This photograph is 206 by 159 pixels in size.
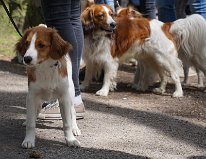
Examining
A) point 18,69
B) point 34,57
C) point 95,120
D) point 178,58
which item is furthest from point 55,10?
point 18,69

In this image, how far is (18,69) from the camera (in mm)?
6469

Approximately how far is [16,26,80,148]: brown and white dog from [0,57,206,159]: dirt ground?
15 cm

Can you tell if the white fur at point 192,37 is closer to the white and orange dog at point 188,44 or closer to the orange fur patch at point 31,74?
the white and orange dog at point 188,44

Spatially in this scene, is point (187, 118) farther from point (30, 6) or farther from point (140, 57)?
point (30, 6)

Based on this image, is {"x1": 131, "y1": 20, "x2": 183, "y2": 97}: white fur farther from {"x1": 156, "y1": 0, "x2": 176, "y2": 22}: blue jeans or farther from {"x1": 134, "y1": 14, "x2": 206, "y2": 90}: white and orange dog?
{"x1": 156, "y1": 0, "x2": 176, "y2": 22}: blue jeans

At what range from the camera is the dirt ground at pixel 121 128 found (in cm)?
313

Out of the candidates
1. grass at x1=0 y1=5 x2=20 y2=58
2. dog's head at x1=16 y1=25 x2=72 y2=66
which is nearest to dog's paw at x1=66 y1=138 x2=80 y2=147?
dog's head at x1=16 y1=25 x2=72 y2=66

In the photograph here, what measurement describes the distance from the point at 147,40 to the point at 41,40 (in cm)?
275

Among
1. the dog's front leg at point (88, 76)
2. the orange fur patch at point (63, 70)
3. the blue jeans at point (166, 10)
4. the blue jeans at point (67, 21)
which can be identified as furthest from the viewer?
the blue jeans at point (166, 10)

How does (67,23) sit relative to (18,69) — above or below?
above

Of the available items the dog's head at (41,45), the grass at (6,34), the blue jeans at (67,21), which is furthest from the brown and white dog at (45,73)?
the grass at (6,34)

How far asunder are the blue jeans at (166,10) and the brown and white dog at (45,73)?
9.87 feet

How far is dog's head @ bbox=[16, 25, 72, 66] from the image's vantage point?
9.84ft

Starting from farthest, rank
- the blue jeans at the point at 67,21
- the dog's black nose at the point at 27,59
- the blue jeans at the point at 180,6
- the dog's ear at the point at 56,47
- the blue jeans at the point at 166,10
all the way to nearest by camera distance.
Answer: the blue jeans at the point at 180,6, the blue jeans at the point at 166,10, the blue jeans at the point at 67,21, the dog's ear at the point at 56,47, the dog's black nose at the point at 27,59
